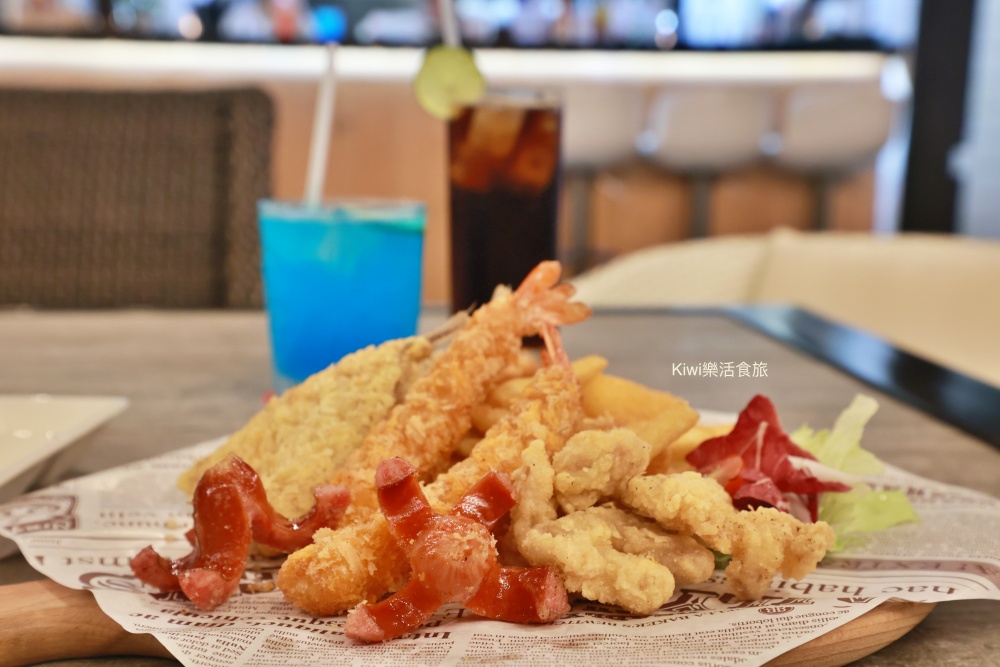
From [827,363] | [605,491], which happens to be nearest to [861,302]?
[827,363]

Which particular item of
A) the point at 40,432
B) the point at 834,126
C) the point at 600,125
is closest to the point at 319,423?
the point at 40,432

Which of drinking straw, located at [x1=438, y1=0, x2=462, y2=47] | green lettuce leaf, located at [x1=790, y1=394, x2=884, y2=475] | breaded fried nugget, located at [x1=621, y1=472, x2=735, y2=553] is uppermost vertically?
drinking straw, located at [x1=438, y1=0, x2=462, y2=47]

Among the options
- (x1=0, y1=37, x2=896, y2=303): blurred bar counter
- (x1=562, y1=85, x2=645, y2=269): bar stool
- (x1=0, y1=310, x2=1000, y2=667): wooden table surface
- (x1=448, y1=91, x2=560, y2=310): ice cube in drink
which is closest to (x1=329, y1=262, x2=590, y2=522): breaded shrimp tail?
(x1=0, y1=310, x2=1000, y2=667): wooden table surface

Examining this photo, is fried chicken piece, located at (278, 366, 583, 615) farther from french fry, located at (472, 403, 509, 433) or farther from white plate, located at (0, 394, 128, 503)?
white plate, located at (0, 394, 128, 503)

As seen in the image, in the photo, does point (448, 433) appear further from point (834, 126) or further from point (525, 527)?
point (834, 126)

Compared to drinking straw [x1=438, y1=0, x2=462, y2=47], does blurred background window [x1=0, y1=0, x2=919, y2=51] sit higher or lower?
higher

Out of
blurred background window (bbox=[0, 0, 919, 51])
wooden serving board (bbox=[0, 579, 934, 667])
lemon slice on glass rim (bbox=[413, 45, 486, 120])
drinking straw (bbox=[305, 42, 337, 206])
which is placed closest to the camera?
wooden serving board (bbox=[0, 579, 934, 667])

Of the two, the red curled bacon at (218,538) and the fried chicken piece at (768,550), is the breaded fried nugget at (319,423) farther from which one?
the fried chicken piece at (768,550)
